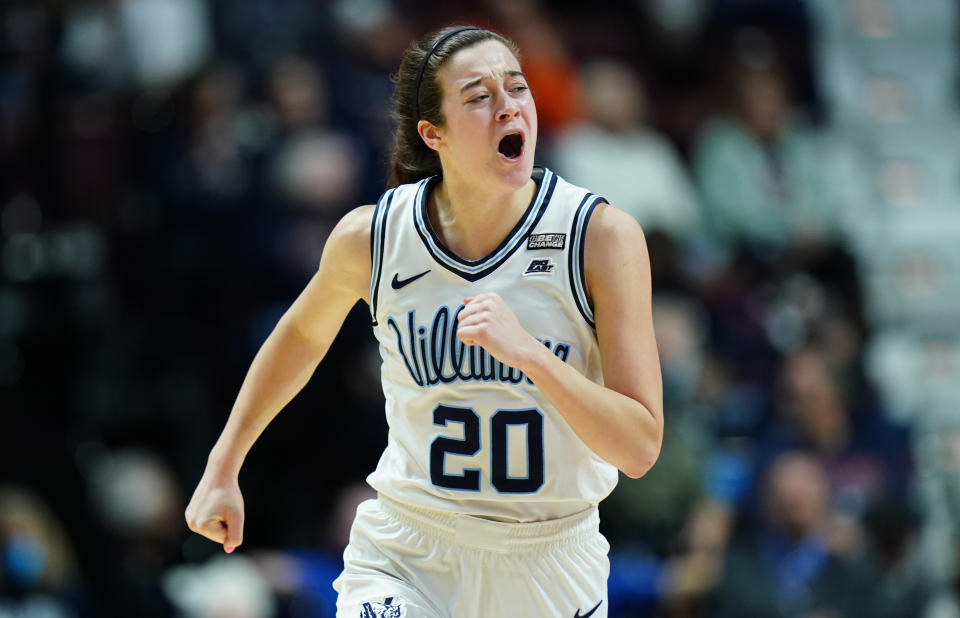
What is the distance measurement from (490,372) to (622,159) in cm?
614

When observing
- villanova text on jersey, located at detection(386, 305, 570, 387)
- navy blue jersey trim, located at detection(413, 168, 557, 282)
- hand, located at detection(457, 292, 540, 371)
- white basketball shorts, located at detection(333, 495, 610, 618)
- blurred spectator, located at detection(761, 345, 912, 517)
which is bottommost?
blurred spectator, located at detection(761, 345, 912, 517)

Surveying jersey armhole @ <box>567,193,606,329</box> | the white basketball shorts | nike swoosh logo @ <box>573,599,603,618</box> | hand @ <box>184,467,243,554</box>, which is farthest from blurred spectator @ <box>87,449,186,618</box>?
jersey armhole @ <box>567,193,606,329</box>

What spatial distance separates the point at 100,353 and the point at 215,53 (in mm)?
2571

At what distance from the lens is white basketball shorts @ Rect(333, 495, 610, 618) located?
162 inches

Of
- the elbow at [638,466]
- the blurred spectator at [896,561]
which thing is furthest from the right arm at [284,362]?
the blurred spectator at [896,561]

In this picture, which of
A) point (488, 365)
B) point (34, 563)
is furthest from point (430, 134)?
point (34, 563)

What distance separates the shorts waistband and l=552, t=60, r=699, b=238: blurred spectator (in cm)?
550

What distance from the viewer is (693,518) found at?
805 centimetres

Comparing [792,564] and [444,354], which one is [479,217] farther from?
[792,564]

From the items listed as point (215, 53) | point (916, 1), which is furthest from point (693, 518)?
point (916, 1)

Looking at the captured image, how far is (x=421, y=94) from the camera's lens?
438cm

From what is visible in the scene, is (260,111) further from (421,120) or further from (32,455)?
(421,120)

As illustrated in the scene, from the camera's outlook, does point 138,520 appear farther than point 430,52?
Yes

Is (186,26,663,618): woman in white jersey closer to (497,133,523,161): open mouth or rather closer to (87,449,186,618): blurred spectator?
(497,133,523,161): open mouth
